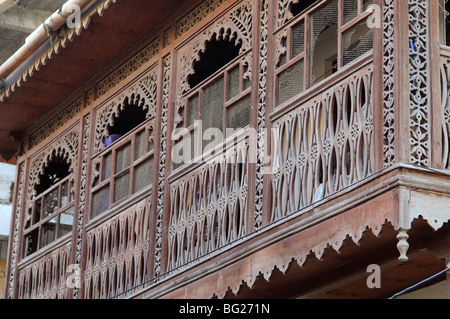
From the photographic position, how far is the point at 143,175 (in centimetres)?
1241

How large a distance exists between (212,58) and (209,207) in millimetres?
2805

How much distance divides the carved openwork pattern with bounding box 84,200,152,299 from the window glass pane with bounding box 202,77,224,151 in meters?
1.20

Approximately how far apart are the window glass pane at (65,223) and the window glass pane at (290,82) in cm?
480

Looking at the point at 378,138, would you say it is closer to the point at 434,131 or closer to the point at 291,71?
the point at 434,131

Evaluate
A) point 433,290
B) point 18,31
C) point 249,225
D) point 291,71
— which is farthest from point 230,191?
point 18,31

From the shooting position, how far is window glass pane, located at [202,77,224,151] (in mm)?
11148

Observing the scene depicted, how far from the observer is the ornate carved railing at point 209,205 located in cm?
1043

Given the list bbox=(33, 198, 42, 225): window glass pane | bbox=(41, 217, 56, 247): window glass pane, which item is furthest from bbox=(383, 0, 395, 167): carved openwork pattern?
bbox=(33, 198, 42, 225): window glass pane

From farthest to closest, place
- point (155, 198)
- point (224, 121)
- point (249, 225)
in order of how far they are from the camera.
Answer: point (155, 198) → point (224, 121) → point (249, 225)

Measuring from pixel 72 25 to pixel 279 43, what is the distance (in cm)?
308

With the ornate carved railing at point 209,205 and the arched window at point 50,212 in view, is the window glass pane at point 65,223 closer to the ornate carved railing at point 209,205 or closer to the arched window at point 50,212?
the arched window at point 50,212

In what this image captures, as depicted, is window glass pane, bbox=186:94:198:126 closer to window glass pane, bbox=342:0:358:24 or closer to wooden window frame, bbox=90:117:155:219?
wooden window frame, bbox=90:117:155:219

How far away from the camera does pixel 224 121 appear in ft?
36.2

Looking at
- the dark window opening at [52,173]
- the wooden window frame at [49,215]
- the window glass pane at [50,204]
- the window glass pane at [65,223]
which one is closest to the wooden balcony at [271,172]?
the wooden window frame at [49,215]
